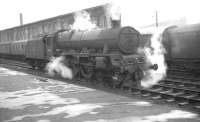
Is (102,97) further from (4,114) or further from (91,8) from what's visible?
(91,8)

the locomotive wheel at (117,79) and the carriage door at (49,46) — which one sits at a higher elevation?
the carriage door at (49,46)

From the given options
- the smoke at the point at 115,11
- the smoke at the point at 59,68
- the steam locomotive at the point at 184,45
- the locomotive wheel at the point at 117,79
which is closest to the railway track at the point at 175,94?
the locomotive wheel at the point at 117,79

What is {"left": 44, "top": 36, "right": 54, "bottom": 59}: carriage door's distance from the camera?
16.1 meters

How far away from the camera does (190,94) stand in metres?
9.36

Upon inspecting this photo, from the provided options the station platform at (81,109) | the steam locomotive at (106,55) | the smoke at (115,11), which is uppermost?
the smoke at (115,11)

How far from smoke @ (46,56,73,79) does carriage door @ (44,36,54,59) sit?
1.23 feet

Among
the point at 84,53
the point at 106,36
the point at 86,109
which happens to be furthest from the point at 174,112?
the point at 84,53

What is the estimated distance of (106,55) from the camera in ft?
36.6

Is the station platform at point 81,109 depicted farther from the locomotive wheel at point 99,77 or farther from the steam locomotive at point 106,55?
the locomotive wheel at point 99,77

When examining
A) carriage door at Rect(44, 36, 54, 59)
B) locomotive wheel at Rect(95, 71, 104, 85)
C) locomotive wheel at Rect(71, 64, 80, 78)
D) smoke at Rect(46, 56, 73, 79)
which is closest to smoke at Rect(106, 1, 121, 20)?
locomotive wheel at Rect(95, 71, 104, 85)

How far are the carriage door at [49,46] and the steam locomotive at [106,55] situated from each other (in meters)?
0.86

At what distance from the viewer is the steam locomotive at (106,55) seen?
11.0m

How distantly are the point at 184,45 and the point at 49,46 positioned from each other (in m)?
7.70

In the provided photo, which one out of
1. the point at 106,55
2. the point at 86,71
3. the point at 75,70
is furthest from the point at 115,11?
the point at 75,70
